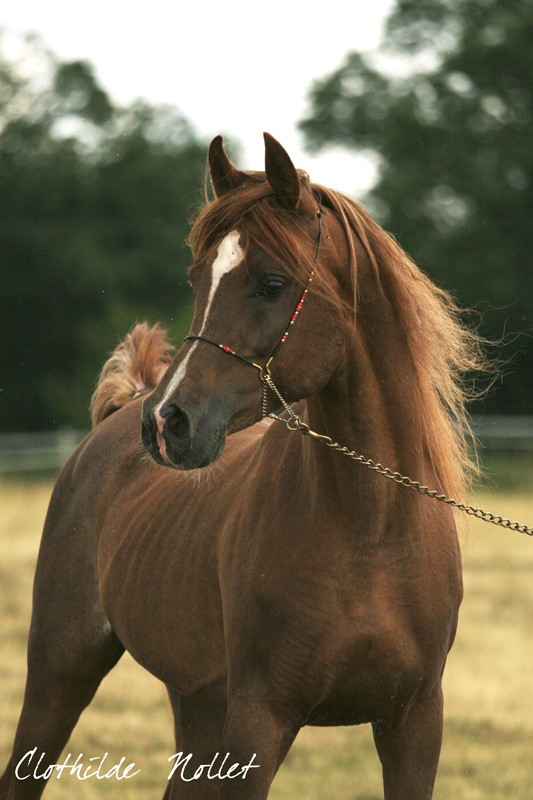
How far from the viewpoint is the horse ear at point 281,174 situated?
337 cm

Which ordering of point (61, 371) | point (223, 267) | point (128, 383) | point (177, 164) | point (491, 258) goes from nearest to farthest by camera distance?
point (223, 267), point (128, 383), point (491, 258), point (61, 371), point (177, 164)

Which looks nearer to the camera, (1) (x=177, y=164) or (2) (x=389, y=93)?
(2) (x=389, y=93)

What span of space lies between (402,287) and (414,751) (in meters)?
1.39

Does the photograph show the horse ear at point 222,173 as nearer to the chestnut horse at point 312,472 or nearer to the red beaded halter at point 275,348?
the chestnut horse at point 312,472

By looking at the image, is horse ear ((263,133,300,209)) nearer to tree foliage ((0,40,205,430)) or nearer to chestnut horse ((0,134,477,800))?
chestnut horse ((0,134,477,800))

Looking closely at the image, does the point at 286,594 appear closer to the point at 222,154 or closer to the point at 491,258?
the point at 222,154

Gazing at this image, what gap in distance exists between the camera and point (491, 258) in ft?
111

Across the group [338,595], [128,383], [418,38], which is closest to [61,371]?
[418,38]

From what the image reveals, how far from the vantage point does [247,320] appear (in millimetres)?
3396

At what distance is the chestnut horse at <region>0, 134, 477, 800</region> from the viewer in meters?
3.40

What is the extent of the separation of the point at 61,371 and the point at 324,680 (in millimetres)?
35590
